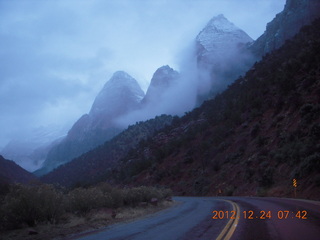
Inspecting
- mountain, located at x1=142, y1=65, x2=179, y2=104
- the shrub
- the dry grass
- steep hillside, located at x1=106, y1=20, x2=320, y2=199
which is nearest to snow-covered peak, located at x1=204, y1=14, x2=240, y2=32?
mountain, located at x1=142, y1=65, x2=179, y2=104

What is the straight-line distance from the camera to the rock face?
72050mm

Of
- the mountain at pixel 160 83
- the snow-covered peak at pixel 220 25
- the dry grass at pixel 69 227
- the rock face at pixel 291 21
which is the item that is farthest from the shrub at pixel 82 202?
the mountain at pixel 160 83

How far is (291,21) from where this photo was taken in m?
80.2

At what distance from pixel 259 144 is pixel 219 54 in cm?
11411

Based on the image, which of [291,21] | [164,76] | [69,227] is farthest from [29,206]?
[164,76]

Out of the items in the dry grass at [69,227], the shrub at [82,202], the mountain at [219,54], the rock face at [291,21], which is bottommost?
the dry grass at [69,227]

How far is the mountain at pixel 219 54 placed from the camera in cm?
12616

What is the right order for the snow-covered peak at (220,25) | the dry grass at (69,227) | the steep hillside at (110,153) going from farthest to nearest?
the snow-covered peak at (220,25)
the steep hillside at (110,153)
the dry grass at (69,227)

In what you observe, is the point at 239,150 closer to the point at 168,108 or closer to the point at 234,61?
the point at 234,61

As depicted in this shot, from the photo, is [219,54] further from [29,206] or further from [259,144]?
[29,206]

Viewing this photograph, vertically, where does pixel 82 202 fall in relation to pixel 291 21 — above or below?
below

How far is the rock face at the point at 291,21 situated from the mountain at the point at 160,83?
90730 millimetres

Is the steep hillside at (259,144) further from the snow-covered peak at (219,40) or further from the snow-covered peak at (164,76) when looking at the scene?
the snow-covered peak at (164,76)

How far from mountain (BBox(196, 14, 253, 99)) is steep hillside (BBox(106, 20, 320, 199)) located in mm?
56234
